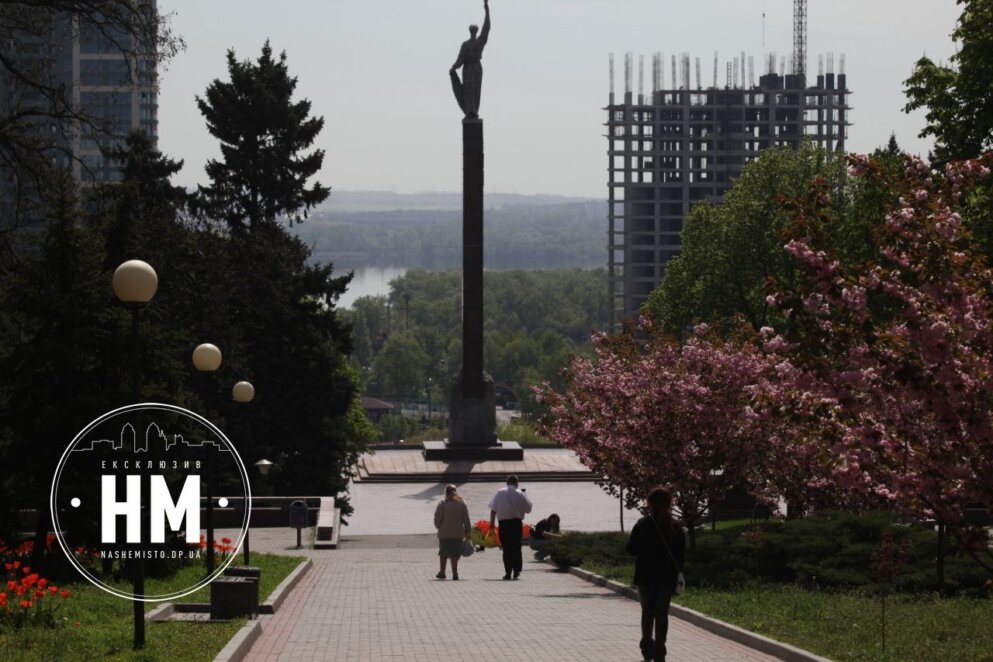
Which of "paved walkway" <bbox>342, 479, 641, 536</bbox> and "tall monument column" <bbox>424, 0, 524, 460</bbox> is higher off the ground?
"tall monument column" <bbox>424, 0, 524, 460</bbox>

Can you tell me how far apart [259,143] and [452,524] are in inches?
1414

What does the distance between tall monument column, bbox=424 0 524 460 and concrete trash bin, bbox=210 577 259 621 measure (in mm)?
42665

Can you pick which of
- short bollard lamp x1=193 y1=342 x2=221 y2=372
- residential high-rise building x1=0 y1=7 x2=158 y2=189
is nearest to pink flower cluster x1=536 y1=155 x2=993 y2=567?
short bollard lamp x1=193 y1=342 x2=221 y2=372

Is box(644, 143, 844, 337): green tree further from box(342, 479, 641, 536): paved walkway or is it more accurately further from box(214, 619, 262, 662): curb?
box(214, 619, 262, 662): curb

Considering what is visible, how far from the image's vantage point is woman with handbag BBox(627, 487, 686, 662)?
14750 millimetres

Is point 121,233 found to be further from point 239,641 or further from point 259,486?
point 259,486

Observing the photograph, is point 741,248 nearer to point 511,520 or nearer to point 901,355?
point 511,520

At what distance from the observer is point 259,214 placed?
59.7 metres

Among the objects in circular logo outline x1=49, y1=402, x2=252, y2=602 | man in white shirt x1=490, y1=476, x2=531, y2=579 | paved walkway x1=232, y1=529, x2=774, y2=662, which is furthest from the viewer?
man in white shirt x1=490, y1=476, x2=531, y2=579

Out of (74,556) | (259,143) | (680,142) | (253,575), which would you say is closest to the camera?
(253,575)

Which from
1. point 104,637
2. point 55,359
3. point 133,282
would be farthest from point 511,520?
point 133,282

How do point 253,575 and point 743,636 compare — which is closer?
point 743,636

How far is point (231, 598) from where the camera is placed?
18.0m

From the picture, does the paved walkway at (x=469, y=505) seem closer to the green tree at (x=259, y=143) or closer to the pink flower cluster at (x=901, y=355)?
the green tree at (x=259, y=143)
